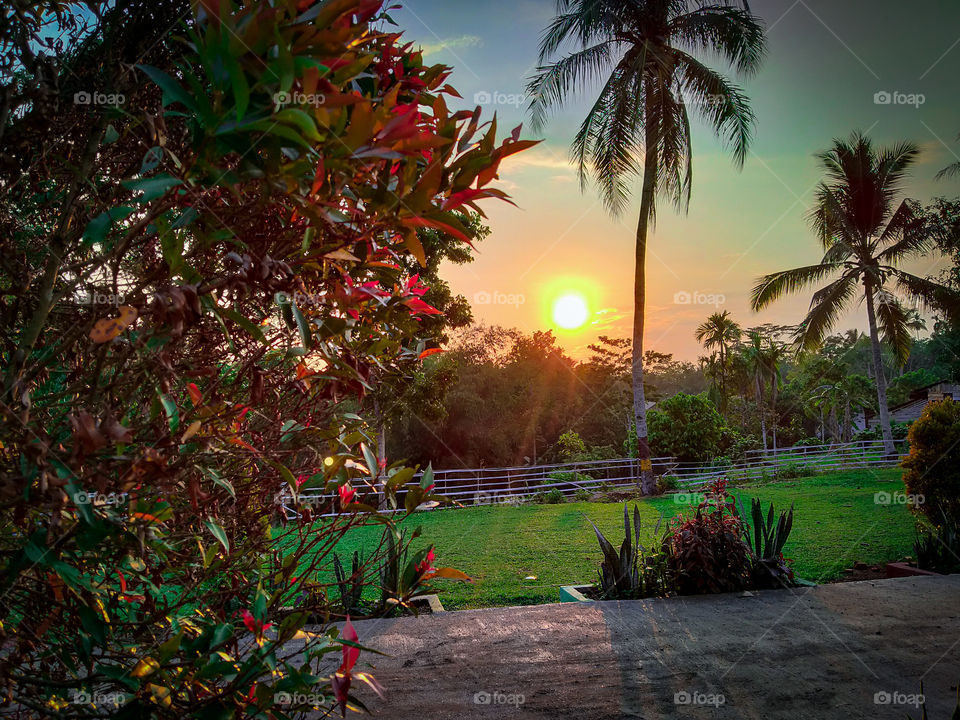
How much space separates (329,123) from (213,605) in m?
1.17

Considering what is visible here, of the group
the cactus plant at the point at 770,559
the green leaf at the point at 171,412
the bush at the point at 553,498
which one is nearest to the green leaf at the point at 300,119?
the green leaf at the point at 171,412

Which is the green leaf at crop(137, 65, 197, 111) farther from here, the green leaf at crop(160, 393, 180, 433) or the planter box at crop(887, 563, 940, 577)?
the planter box at crop(887, 563, 940, 577)

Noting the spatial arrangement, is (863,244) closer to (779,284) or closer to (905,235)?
(905,235)

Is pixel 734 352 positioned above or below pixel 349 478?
above

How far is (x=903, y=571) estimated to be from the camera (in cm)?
577

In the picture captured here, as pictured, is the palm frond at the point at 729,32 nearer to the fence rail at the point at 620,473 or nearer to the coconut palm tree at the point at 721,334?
the fence rail at the point at 620,473

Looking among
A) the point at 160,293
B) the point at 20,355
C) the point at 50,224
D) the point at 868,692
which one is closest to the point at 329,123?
the point at 160,293

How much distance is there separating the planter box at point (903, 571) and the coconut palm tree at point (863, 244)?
13.4m

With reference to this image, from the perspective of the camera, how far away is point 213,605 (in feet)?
4.84

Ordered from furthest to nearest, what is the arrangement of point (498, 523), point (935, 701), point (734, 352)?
1. point (734, 352)
2. point (498, 523)
3. point (935, 701)

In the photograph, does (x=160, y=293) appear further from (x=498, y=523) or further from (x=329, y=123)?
(x=498, y=523)

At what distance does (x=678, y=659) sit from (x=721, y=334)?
118 feet

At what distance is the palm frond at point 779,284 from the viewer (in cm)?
1817

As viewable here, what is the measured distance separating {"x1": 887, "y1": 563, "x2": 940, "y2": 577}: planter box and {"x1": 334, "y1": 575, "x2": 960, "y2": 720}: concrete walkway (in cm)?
121
